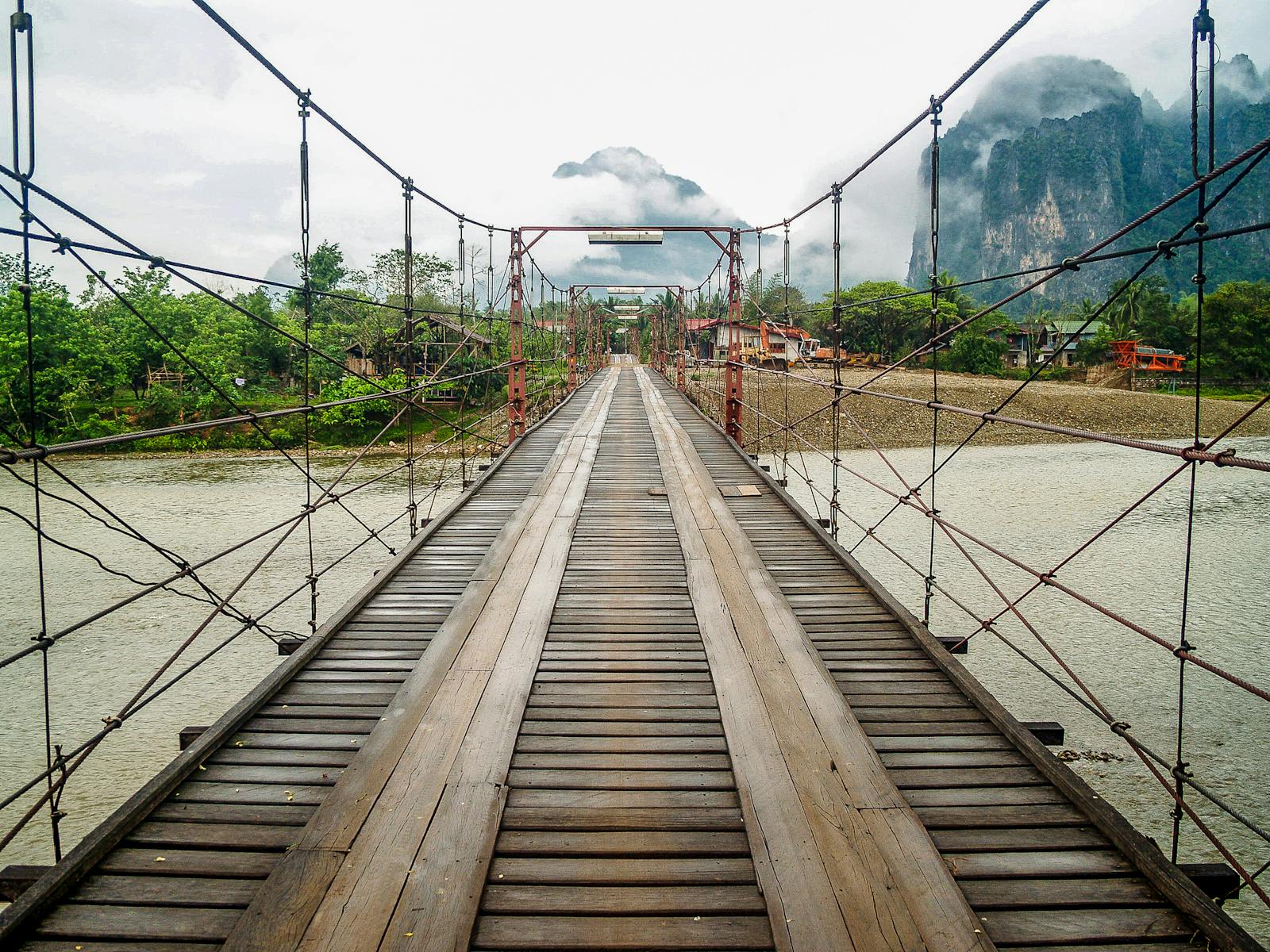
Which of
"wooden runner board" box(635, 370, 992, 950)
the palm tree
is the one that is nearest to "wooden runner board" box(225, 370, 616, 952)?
"wooden runner board" box(635, 370, 992, 950)

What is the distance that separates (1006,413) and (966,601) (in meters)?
13.0

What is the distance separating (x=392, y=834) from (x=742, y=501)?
348 centimetres

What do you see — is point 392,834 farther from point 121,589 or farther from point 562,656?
point 121,589

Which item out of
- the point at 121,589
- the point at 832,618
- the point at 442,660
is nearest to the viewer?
the point at 442,660

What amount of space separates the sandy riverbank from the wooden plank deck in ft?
40.0

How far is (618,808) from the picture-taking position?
1782 millimetres

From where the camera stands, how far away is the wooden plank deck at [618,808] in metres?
1.44

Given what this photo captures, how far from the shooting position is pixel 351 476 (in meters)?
13.7

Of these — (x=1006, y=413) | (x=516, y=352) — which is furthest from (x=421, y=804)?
(x=1006, y=413)

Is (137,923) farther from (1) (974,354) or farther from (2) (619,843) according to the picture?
(1) (974,354)

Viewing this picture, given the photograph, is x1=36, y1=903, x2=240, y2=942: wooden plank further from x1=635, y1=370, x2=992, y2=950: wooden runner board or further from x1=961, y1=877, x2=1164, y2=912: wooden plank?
x1=961, y1=877, x2=1164, y2=912: wooden plank

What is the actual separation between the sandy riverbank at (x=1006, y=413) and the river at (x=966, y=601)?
11.1 feet

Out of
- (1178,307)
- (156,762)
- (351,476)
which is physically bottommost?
(156,762)

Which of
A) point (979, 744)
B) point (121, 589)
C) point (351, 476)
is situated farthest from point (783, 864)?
point (351, 476)
